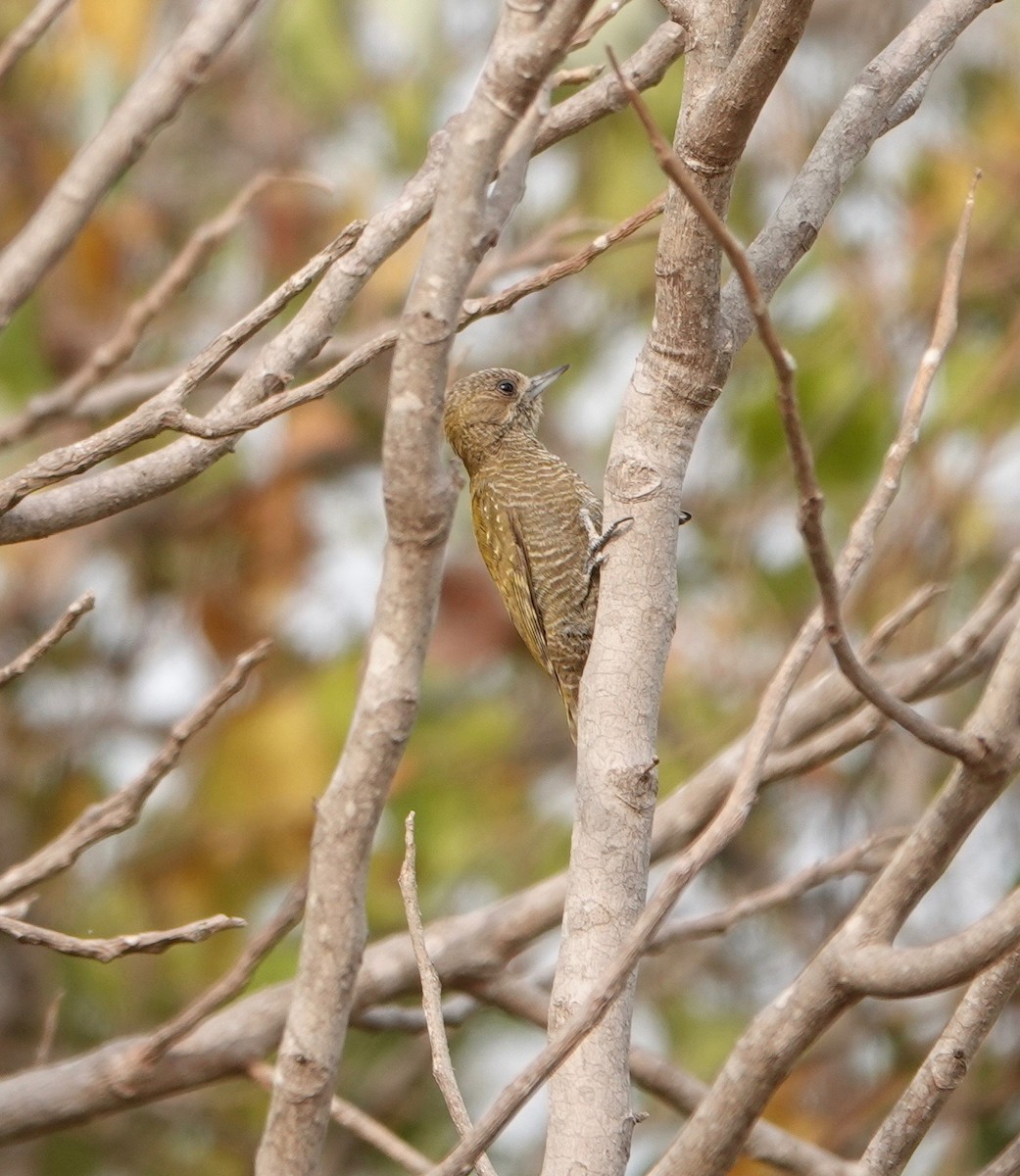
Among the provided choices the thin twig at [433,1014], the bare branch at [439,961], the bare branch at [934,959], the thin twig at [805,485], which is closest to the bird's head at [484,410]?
the bare branch at [439,961]

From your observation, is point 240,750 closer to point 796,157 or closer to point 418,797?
point 418,797

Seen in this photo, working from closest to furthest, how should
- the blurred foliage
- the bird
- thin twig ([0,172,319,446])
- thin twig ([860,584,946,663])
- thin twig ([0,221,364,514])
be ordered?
thin twig ([0,221,364,514]) → thin twig ([860,584,946,663]) → thin twig ([0,172,319,446]) → the bird → the blurred foliage

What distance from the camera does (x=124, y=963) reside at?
524cm

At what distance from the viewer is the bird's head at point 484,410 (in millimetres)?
4434

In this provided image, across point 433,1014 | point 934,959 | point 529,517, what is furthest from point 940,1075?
point 529,517

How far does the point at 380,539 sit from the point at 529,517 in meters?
2.75

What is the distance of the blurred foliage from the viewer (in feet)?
16.4

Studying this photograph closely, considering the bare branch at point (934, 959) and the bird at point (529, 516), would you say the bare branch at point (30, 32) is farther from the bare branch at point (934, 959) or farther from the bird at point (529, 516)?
the bare branch at point (934, 959)

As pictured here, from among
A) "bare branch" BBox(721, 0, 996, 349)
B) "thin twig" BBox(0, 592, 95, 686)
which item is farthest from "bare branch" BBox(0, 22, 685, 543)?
"bare branch" BBox(721, 0, 996, 349)

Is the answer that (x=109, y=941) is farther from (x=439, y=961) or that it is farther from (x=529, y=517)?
(x=529, y=517)

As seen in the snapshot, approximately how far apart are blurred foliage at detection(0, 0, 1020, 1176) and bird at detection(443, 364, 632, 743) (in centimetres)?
61

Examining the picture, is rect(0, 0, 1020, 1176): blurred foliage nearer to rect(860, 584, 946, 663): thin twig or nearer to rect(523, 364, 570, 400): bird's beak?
rect(523, 364, 570, 400): bird's beak

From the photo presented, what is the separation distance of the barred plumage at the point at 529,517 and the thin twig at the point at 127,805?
151cm

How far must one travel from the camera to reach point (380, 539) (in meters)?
6.87
